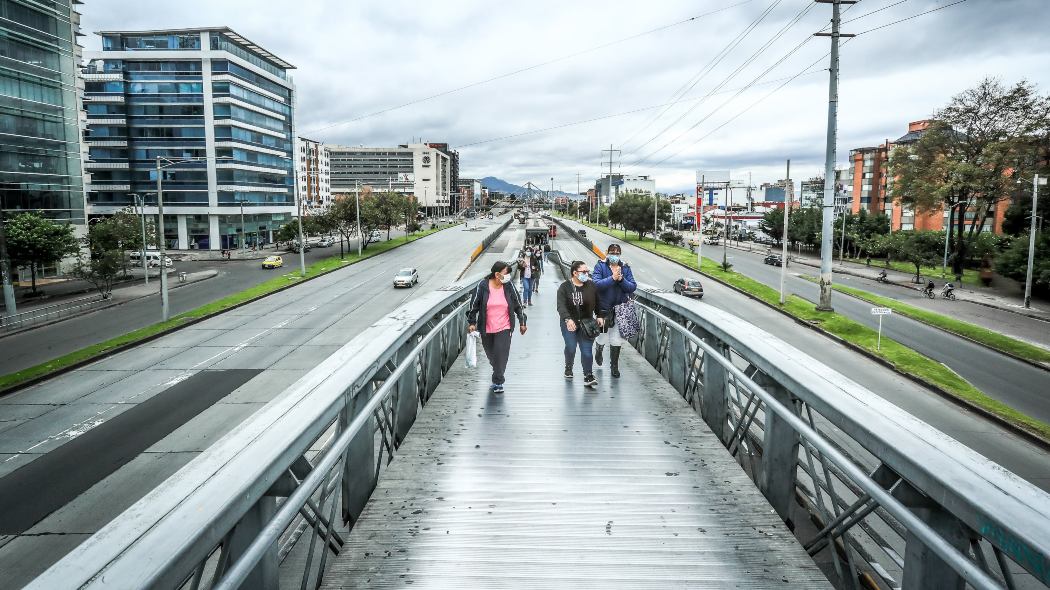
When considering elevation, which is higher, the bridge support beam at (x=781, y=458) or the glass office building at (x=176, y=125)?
the glass office building at (x=176, y=125)

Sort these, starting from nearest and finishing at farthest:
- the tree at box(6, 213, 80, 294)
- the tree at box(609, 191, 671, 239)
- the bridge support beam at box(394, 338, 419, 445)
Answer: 1. the bridge support beam at box(394, 338, 419, 445)
2. the tree at box(6, 213, 80, 294)
3. the tree at box(609, 191, 671, 239)

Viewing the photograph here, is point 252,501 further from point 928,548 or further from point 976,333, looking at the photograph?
point 976,333

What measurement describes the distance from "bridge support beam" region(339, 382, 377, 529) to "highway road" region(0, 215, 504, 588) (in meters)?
8.06

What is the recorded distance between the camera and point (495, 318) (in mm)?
6969

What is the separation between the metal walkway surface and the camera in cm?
337

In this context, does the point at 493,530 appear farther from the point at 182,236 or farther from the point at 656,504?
the point at 182,236

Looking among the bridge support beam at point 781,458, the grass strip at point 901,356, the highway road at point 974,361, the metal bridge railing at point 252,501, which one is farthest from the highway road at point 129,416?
the highway road at point 974,361

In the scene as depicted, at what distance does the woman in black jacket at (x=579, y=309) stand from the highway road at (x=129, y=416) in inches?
350

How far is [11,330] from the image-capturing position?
1071 inches

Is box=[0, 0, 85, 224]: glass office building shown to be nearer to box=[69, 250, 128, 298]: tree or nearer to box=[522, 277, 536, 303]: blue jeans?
box=[69, 250, 128, 298]: tree

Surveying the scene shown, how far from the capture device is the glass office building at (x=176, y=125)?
2790 inches

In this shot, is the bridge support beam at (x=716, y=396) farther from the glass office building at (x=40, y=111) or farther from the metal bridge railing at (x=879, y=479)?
the glass office building at (x=40, y=111)

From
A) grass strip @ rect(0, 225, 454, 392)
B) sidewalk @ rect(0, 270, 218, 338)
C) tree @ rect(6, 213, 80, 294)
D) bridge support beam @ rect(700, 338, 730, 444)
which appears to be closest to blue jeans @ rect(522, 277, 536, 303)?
bridge support beam @ rect(700, 338, 730, 444)

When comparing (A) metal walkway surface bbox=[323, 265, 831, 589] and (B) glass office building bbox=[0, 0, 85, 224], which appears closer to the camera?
(A) metal walkway surface bbox=[323, 265, 831, 589]
